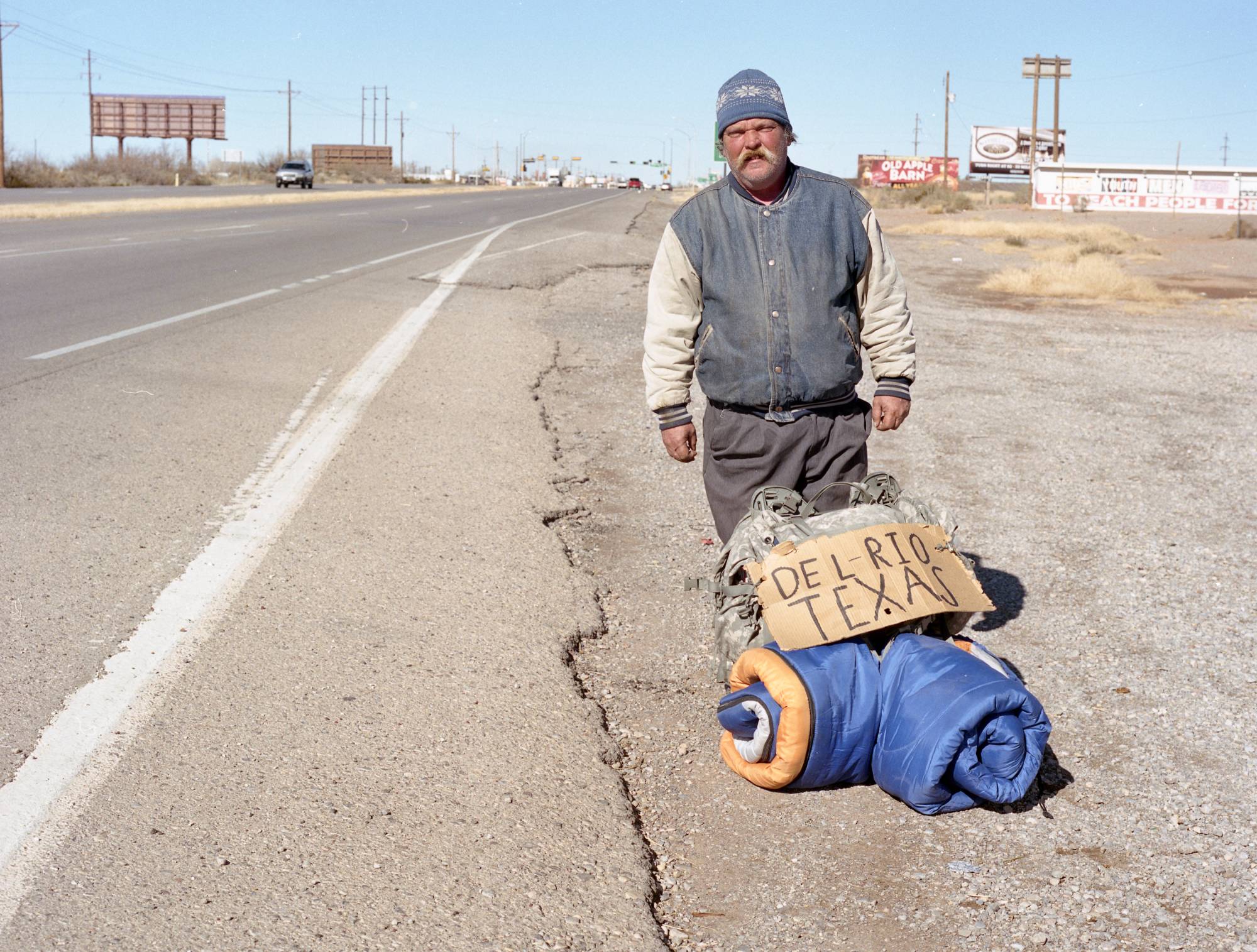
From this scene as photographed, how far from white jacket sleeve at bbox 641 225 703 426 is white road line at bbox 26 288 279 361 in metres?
6.51

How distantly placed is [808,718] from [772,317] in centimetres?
123

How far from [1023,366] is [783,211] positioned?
715cm

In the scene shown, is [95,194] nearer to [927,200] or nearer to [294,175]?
[294,175]

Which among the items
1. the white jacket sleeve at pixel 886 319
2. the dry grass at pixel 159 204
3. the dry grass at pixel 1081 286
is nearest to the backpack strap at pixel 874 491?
the white jacket sleeve at pixel 886 319

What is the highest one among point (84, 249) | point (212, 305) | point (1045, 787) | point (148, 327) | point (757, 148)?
point (84, 249)

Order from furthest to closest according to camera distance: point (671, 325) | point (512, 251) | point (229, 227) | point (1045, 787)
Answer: point (229, 227)
point (512, 251)
point (671, 325)
point (1045, 787)

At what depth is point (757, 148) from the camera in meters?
3.59

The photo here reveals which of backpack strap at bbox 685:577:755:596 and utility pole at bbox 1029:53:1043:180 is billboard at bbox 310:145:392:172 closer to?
utility pole at bbox 1029:53:1043:180

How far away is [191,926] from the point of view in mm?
2463

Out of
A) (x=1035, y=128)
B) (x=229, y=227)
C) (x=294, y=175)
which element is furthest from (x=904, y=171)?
(x=229, y=227)

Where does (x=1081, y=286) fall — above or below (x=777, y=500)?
above

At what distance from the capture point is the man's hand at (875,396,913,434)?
12.7 ft

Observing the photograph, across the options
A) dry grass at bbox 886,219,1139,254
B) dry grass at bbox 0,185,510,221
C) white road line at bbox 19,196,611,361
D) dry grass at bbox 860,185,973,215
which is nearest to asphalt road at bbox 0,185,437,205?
dry grass at bbox 0,185,510,221

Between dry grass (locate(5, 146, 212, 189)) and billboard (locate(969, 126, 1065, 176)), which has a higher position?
billboard (locate(969, 126, 1065, 176))
